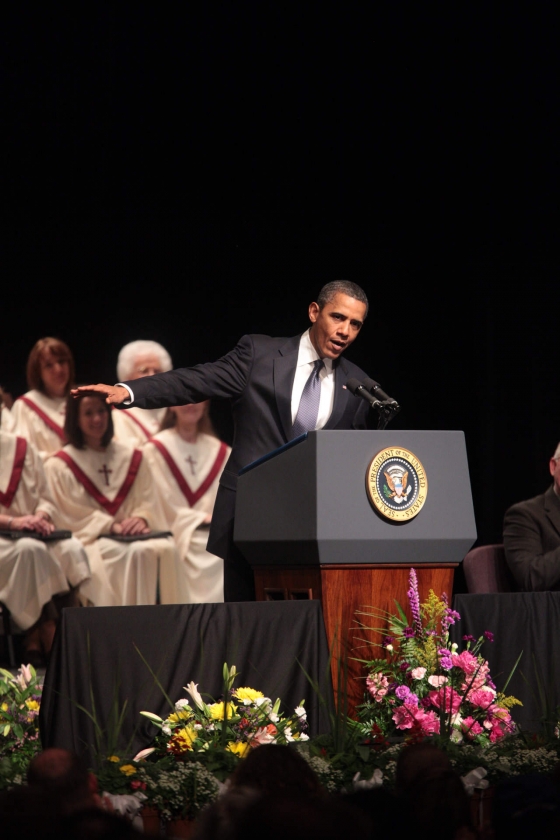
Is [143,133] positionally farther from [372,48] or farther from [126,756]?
[126,756]

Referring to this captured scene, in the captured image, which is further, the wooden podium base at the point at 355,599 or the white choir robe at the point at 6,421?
the white choir robe at the point at 6,421

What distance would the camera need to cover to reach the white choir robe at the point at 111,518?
242 inches

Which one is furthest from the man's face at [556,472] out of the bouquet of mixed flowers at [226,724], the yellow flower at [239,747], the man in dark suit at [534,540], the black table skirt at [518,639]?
the yellow flower at [239,747]

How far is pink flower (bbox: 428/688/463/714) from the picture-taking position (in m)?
2.77

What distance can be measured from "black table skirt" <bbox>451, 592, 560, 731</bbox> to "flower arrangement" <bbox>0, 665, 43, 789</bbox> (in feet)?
4.07

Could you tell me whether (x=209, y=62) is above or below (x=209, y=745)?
above

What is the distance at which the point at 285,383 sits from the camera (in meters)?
3.33

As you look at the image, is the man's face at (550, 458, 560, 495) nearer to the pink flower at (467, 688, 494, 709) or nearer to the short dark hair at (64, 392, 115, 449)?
the pink flower at (467, 688, 494, 709)

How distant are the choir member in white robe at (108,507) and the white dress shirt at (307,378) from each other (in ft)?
10.1

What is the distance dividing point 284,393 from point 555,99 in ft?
12.7

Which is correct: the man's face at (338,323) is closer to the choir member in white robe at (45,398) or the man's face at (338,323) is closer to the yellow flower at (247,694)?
the yellow flower at (247,694)

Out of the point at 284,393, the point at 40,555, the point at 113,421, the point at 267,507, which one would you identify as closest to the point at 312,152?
the point at 113,421

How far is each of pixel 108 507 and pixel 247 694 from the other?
366cm

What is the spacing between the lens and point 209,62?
6172 millimetres
